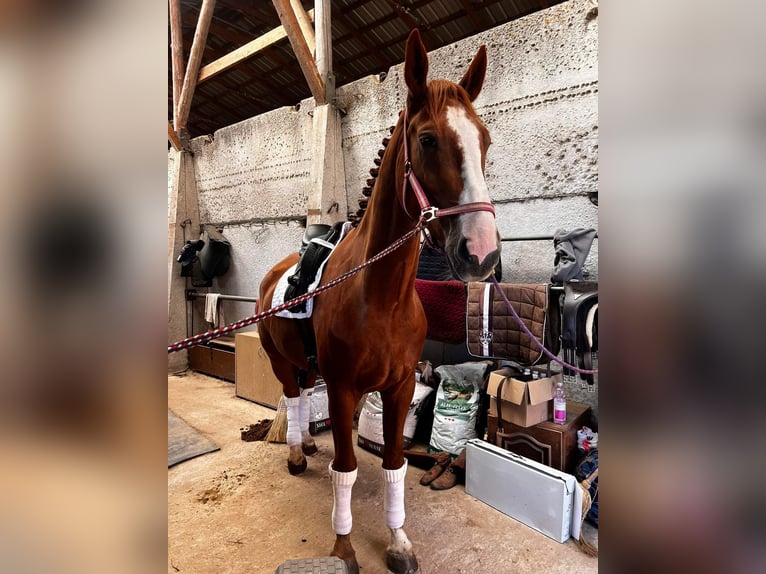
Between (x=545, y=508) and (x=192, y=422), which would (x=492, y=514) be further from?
(x=192, y=422)

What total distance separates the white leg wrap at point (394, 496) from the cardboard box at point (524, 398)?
0.76 metres

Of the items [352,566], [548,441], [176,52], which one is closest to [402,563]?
[352,566]

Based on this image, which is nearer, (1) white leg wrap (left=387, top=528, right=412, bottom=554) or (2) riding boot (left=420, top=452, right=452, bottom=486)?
(1) white leg wrap (left=387, top=528, right=412, bottom=554)

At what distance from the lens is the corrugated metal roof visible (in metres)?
4.88

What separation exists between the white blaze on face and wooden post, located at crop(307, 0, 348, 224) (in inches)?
105

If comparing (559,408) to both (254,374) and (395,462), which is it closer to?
(395,462)

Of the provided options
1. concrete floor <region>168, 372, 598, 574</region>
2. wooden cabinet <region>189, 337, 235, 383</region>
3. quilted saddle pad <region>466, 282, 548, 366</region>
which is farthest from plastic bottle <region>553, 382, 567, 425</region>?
wooden cabinet <region>189, 337, 235, 383</region>

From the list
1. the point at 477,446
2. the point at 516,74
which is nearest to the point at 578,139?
the point at 516,74

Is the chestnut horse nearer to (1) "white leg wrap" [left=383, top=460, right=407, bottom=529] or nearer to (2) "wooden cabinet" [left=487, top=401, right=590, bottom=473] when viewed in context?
(1) "white leg wrap" [left=383, top=460, right=407, bottom=529]

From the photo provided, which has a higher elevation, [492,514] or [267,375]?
[267,375]

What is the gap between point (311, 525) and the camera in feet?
6.20

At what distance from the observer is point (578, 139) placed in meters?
2.50
